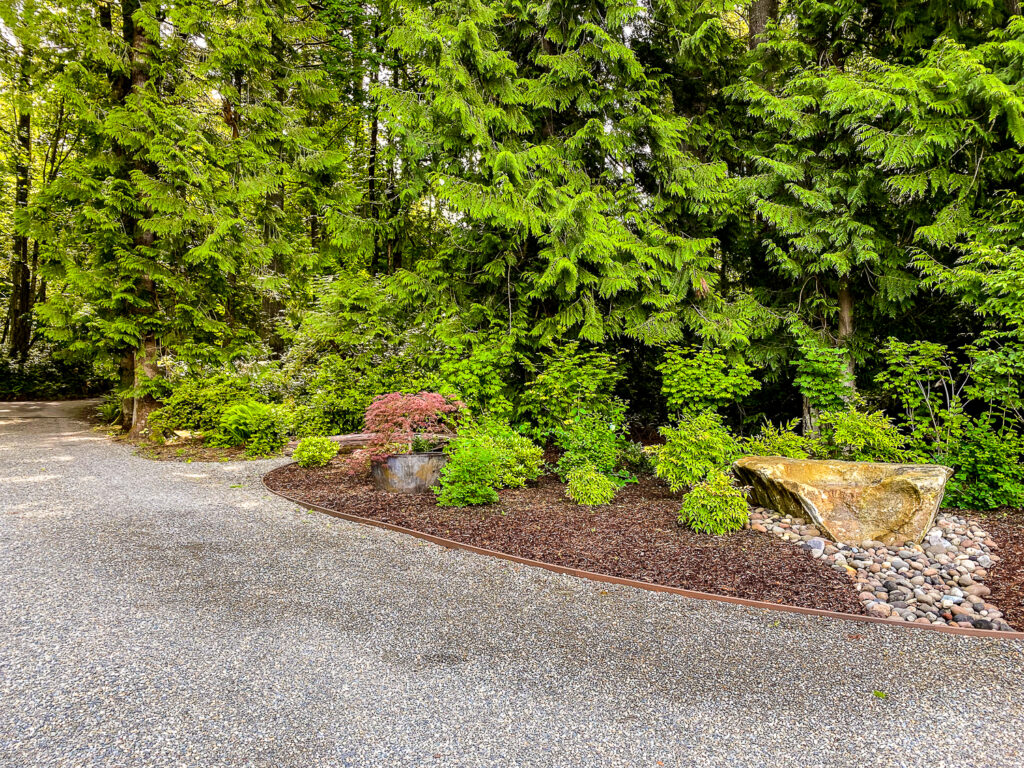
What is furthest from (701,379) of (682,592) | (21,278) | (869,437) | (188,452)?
(21,278)

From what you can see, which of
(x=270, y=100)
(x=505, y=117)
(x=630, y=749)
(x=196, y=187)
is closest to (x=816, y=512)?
(x=630, y=749)

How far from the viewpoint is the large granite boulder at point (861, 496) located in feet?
11.9

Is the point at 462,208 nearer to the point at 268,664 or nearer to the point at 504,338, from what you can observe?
the point at 504,338

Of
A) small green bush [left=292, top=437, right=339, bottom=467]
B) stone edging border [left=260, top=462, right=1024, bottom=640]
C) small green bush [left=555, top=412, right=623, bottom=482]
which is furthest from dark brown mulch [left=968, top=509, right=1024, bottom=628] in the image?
small green bush [left=292, top=437, right=339, bottom=467]

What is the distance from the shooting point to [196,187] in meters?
7.50

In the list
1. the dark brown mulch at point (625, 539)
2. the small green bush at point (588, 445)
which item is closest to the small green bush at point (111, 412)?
the dark brown mulch at point (625, 539)

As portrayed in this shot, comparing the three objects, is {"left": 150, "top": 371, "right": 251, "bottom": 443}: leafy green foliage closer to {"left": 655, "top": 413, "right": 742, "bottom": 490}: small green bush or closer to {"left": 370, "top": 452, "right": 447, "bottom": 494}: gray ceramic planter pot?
{"left": 370, "top": 452, "right": 447, "bottom": 494}: gray ceramic planter pot

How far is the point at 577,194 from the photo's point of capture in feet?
18.5

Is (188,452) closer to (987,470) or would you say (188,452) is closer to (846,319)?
(846,319)

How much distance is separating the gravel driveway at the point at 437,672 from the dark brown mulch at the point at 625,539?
0.25 meters

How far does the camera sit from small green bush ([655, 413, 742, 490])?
14.7ft

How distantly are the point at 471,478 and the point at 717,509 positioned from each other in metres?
2.09

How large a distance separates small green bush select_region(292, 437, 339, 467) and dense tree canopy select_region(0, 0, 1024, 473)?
4.68ft

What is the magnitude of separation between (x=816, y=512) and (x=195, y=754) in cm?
397
